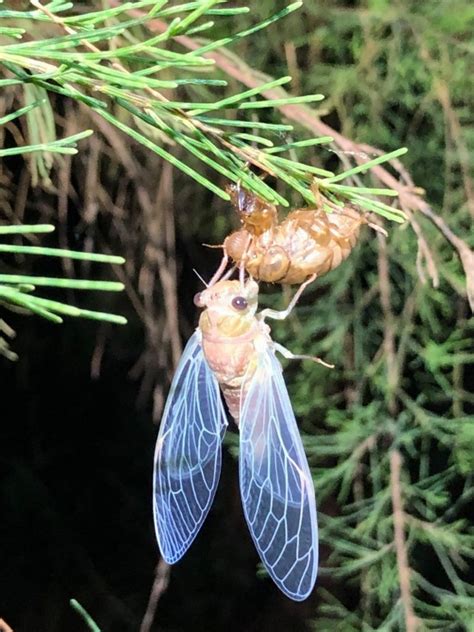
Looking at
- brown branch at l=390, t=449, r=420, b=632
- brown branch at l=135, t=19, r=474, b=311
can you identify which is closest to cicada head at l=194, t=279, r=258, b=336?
brown branch at l=135, t=19, r=474, b=311

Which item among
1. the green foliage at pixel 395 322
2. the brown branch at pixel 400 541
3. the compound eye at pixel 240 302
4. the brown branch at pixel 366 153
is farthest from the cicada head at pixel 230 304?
the brown branch at pixel 400 541

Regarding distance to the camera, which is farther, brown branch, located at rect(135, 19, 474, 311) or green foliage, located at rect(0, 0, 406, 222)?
brown branch, located at rect(135, 19, 474, 311)

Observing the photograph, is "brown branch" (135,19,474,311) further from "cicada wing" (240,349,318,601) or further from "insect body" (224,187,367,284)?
"cicada wing" (240,349,318,601)

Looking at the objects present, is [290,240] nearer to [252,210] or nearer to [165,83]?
[252,210]

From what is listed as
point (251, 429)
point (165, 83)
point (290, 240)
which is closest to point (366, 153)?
point (290, 240)

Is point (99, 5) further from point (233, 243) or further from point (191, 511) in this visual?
point (191, 511)

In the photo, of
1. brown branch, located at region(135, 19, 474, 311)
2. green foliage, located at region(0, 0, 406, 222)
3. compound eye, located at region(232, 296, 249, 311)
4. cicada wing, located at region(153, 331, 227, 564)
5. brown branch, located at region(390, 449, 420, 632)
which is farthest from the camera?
brown branch, located at region(390, 449, 420, 632)

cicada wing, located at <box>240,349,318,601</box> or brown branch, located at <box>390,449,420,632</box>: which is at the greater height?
cicada wing, located at <box>240,349,318,601</box>
